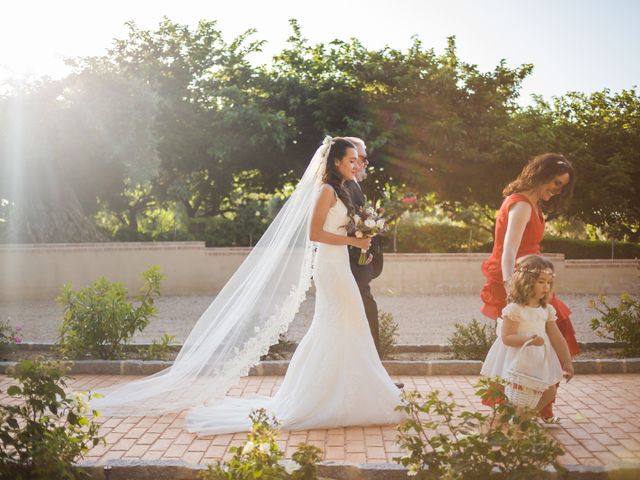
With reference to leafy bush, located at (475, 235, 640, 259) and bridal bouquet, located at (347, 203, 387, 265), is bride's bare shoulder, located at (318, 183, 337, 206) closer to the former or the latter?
bridal bouquet, located at (347, 203, 387, 265)

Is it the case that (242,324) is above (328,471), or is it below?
above

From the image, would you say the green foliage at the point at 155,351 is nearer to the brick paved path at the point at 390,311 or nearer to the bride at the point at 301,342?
the bride at the point at 301,342

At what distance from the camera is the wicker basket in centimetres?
533

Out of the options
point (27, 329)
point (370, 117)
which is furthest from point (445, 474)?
point (370, 117)

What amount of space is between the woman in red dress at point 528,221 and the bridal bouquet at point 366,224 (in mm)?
1018

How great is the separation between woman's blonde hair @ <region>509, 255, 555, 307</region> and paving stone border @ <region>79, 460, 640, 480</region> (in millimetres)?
1289

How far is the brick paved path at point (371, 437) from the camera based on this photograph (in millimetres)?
5098

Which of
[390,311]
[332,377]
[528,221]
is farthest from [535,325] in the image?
[390,311]

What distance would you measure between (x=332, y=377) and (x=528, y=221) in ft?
6.99

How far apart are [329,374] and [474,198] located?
59.1 ft

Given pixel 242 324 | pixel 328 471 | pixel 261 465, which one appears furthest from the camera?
pixel 242 324

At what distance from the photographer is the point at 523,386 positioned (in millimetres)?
5371

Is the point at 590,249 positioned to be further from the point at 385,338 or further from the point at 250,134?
the point at 385,338

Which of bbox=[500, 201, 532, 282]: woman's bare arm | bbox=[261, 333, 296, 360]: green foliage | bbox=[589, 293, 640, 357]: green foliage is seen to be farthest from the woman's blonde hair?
bbox=[261, 333, 296, 360]: green foliage
